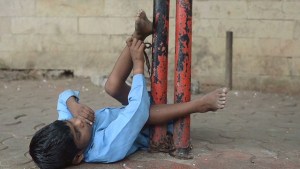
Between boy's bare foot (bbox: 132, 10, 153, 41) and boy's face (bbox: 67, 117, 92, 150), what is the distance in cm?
67

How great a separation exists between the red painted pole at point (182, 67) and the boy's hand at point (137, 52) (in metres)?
Answer: 0.23

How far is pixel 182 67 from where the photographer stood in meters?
3.07

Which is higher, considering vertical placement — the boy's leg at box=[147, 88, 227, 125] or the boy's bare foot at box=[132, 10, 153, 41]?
the boy's bare foot at box=[132, 10, 153, 41]

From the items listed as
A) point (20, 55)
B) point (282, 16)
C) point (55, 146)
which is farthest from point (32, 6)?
point (55, 146)

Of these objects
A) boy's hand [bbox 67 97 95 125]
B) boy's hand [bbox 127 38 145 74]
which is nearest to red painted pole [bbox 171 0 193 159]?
boy's hand [bbox 127 38 145 74]

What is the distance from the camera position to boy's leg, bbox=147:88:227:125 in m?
2.96

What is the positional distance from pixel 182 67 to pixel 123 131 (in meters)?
0.57

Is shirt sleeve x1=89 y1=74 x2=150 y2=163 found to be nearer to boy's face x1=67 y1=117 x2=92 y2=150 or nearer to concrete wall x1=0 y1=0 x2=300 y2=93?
boy's face x1=67 y1=117 x2=92 y2=150

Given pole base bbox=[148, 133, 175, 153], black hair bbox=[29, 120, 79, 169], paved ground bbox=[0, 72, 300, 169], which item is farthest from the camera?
pole base bbox=[148, 133, 175, 153]

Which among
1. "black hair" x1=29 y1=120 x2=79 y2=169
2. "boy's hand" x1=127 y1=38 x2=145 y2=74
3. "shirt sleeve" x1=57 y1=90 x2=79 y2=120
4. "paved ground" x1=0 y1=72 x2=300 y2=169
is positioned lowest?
"paved ground" x1=0 y1=72 x2=300 y2=169

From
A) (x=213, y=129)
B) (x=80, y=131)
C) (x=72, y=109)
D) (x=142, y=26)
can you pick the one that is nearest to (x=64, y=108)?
(x=72, y=109)

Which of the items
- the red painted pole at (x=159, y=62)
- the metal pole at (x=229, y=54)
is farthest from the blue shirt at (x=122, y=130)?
the metal pole at (x=229, y=54)

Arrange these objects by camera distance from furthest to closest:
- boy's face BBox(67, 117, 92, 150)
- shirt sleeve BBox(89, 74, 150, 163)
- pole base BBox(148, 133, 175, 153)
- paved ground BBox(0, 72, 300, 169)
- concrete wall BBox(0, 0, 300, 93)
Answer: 1. concrete wall BBox(0, 0, 300, 93)
2. pole base BBox(148, 133, 175, 153)
3. paved ground BBox(0, 72, 300, 169)
4. shirt sleeve BBox(89, 74, 150, 163)
5. boy's face BBox(67, 117, 92, 150)

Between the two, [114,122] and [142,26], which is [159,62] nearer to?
[142,26]
